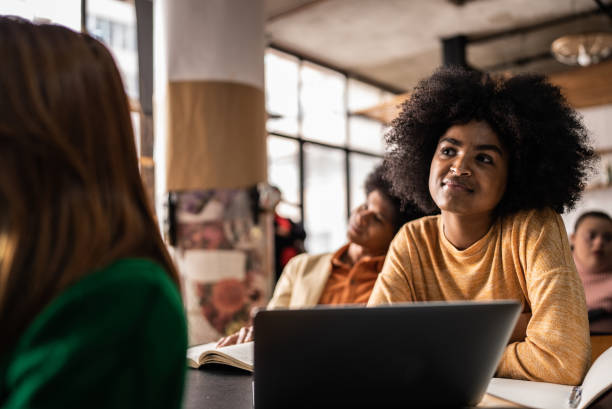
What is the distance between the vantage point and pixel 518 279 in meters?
1.39

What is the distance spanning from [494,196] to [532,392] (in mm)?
546

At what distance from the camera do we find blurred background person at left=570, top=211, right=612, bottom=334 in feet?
7.78

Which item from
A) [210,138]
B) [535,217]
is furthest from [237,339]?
[210,138]

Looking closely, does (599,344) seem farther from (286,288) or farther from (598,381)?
(286,288)

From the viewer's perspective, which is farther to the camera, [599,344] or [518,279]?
[599,344]

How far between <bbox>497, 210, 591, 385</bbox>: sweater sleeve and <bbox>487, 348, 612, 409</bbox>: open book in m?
0.03

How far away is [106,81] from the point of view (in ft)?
2.08

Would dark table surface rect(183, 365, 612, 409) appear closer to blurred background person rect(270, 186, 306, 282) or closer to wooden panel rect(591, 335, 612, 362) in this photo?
wooden panel rect(591, 335, 612, 362)

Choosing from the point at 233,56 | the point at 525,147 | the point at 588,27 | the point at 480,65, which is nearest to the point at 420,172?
the point at 525,147

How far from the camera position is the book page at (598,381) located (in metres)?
0.91

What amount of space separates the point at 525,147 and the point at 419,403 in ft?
3.18

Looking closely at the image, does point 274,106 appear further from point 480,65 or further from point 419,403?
point 419,403

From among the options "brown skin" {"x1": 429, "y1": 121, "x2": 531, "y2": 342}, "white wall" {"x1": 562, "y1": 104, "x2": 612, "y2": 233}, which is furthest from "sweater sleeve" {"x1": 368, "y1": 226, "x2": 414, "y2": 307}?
"white wall" {"x1": 562, "y1": 104, "x2": 612, "y2": 233}

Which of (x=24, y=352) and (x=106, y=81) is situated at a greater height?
(x=106, y=81)
